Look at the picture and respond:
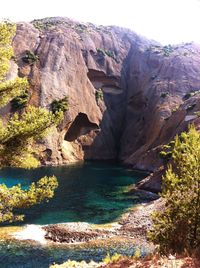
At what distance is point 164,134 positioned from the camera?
294 feet

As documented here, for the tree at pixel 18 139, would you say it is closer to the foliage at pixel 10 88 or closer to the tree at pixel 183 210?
the foliage at pixel 10 88

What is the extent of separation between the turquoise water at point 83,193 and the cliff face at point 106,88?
991cm

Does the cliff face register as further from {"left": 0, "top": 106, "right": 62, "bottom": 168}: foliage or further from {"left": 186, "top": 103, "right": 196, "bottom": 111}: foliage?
{"left": 0, "top": 106, "right": 62, "bottom": 168}: foliage

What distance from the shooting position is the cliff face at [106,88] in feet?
307

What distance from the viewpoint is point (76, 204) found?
165 feet

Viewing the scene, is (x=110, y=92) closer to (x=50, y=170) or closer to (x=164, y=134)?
(x=164, y=134)

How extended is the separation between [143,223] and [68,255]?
12.3 meters

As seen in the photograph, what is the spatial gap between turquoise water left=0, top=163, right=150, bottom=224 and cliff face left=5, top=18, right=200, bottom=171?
991 centimetres

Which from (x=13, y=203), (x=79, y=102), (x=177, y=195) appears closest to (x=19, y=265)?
(x=13, y=203)

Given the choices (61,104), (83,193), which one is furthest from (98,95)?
(83,193)

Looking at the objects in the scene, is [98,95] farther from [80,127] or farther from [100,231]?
[100,231]

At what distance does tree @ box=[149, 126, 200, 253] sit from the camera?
19.3 metres

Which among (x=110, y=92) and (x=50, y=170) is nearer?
(x=50, y=170)

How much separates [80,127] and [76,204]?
2240 inches
